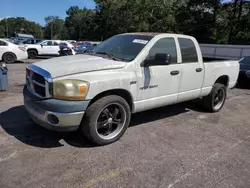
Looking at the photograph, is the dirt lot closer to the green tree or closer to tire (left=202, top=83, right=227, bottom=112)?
tire (left=202, top=83, right=227, bottom=112)

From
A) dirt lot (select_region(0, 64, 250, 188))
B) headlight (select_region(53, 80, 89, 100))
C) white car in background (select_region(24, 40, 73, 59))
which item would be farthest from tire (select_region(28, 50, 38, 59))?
headlight (select_region(53, 80, 89, 100))

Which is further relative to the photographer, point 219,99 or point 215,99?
point 219,99

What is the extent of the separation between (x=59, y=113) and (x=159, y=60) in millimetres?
1779

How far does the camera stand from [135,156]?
3365mm

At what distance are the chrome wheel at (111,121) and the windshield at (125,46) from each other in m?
0.87

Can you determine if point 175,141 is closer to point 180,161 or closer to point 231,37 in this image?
point 180,161

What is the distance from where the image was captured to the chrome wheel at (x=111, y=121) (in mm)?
3598

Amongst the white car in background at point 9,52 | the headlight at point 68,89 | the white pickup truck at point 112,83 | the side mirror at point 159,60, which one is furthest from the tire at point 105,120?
the white car in background at point 9,52

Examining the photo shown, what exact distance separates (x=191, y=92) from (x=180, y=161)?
1.96m

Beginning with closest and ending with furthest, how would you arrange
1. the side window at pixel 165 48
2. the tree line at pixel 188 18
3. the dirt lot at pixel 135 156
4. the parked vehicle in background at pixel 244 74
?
the dirt lot at pixel 135 156
the side window at pixel 165 48
the parked vehicle in background at pixel 244 74
the tree line at pixel 188 18

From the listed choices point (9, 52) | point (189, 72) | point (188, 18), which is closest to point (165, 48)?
point (189, 72)

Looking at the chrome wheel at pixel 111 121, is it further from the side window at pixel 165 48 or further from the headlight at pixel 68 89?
the side window at pixel 165 48

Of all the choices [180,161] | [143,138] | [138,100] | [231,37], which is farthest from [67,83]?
[231,37]

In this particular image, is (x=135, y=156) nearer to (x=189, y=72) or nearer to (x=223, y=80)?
(x=189, y=72)
